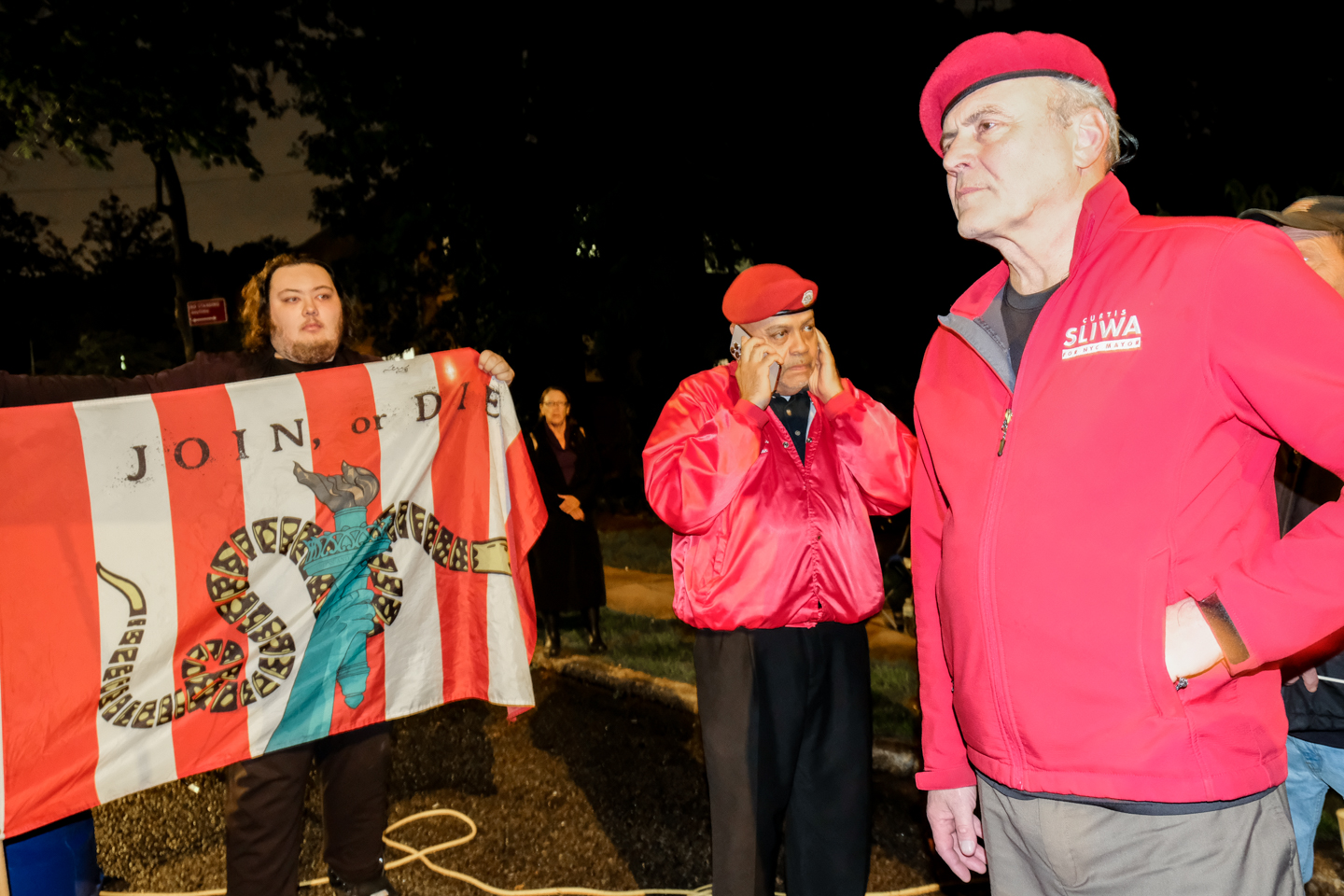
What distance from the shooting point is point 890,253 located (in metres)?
12.9

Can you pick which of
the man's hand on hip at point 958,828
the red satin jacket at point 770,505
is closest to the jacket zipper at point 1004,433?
the man's hand on hip at point 958,828

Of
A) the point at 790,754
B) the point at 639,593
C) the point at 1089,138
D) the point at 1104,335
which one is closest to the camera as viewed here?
the point at 1104,335

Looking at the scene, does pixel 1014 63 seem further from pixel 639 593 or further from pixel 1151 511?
pixel 639 593

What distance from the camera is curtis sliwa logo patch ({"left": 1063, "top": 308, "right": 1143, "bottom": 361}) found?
1612 millimetres

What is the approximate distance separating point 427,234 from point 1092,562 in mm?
14771

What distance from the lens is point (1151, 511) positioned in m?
1.58

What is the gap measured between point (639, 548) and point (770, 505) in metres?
11.1

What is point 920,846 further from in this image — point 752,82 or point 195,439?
point 752,82

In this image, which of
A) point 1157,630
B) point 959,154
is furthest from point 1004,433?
point 959,154

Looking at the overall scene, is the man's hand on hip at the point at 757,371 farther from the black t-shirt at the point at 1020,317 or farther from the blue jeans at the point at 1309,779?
the blue jeans at the point at 1309,779

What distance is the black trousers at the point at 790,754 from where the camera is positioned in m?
3.11

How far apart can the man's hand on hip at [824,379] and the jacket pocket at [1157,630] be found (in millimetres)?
1779

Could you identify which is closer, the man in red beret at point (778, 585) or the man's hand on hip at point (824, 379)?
the man in red beret at point (778, 585)

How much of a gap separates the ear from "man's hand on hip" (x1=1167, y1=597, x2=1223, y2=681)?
0.88 metres
